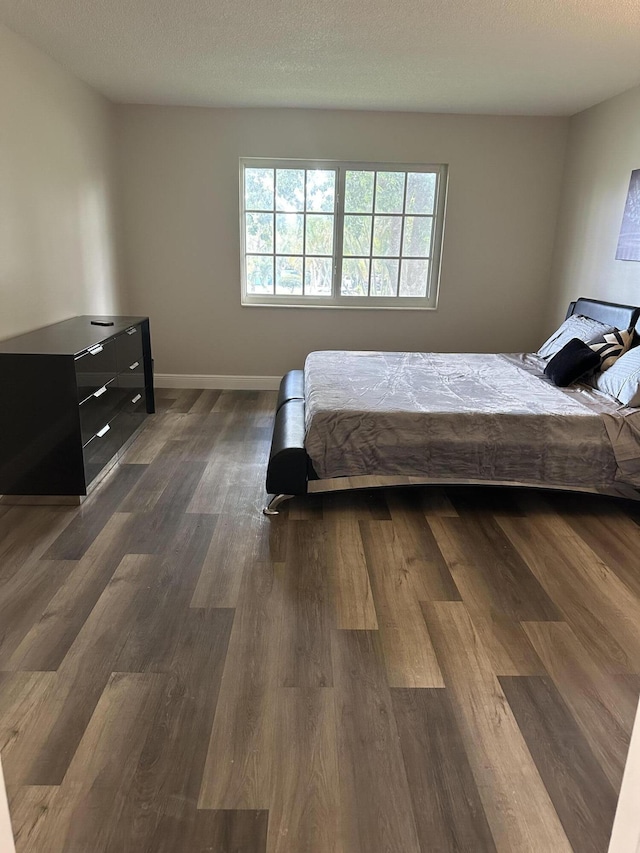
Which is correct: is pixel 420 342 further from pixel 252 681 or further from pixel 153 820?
pixel 153 820

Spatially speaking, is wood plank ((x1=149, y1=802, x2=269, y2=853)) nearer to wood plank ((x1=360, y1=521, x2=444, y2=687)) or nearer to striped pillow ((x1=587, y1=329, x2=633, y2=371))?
wood plank ((x1=360, y1=521, x2=444, y2=687))

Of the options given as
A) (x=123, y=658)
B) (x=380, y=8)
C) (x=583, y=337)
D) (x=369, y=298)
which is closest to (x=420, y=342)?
(x=369, y=298)

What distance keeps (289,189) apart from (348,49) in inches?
73.0

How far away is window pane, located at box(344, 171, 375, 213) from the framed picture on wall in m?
2.04

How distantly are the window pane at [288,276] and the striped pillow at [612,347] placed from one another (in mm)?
2635

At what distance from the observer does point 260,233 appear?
5188 millimetres

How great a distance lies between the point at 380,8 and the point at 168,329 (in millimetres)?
3274

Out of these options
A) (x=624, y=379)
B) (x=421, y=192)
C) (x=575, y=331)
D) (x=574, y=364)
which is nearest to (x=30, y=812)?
(x=624, y=379)

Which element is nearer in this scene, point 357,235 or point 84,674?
point 84,674

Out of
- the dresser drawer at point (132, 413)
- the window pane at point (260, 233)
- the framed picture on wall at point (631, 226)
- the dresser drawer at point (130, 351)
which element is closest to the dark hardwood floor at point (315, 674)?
the dresser drawer at point (132, 413)

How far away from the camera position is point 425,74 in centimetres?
373

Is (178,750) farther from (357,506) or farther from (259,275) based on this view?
(259,275)

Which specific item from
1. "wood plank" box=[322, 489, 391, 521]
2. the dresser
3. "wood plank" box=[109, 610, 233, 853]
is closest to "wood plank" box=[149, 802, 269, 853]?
"wood plank" box=[109, 610, 233, 853]

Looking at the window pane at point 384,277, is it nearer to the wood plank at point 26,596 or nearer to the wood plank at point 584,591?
the wood plank at point 584,591
